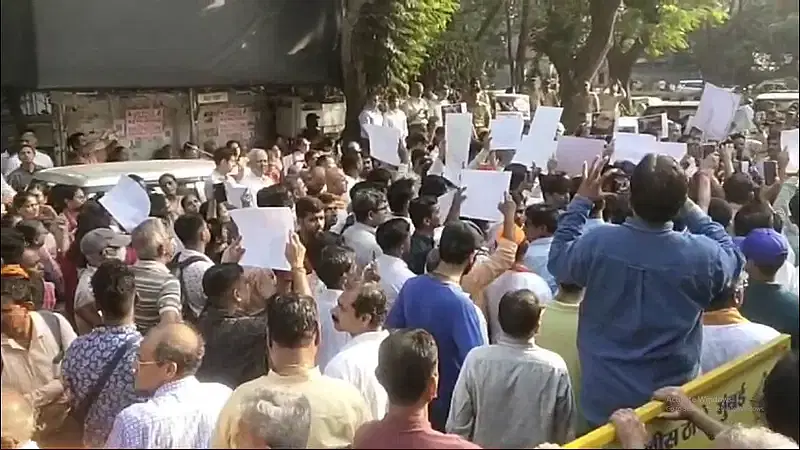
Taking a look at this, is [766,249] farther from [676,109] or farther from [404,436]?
[676,109]

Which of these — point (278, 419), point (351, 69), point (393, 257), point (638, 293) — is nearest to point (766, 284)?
point (638, 293)

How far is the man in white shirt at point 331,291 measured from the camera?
11.8 ft

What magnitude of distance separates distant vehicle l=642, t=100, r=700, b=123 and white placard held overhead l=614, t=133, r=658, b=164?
3.23ft

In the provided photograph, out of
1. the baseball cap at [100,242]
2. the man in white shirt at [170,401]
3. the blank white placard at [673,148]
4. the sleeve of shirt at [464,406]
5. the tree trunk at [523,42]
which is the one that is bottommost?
the sleeve of shirt at [464,406]

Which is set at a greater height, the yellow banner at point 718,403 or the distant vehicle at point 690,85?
the distant vehicle at point 690,85

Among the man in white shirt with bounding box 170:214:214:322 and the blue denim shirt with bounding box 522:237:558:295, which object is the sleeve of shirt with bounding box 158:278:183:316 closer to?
the man in white shirt with bounding box 170:214:214:322

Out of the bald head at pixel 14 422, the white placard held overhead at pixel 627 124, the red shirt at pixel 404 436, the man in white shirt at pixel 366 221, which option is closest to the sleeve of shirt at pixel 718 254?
the red shirt at pixel 404 436

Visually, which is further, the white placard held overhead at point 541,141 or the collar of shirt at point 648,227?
the white placard held overhead at point 541,141

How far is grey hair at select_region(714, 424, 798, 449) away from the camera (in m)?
2.16

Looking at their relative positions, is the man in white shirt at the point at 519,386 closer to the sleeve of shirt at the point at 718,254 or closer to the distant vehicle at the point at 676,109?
the sleeve of shirt at the point at 718,254

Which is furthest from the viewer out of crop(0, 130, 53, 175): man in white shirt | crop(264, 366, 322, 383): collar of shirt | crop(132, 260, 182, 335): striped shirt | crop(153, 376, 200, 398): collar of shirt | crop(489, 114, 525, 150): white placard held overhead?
crop(489, 114, 525, 150): white placard held overhead

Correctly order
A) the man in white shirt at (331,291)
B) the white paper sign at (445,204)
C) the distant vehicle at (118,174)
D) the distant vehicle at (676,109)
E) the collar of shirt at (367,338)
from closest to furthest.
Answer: the collar of shirt at (367,338), the man in white shirt at (331,291), the white paper sign at (445,204), the distant vehicle at (676,109), the distant vehicle at (118,174)

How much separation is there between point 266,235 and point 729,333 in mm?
1535

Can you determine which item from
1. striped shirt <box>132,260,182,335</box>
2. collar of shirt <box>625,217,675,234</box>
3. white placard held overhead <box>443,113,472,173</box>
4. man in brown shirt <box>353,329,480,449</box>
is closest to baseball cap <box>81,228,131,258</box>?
striped shirt <box>132,260,182,335</box>
